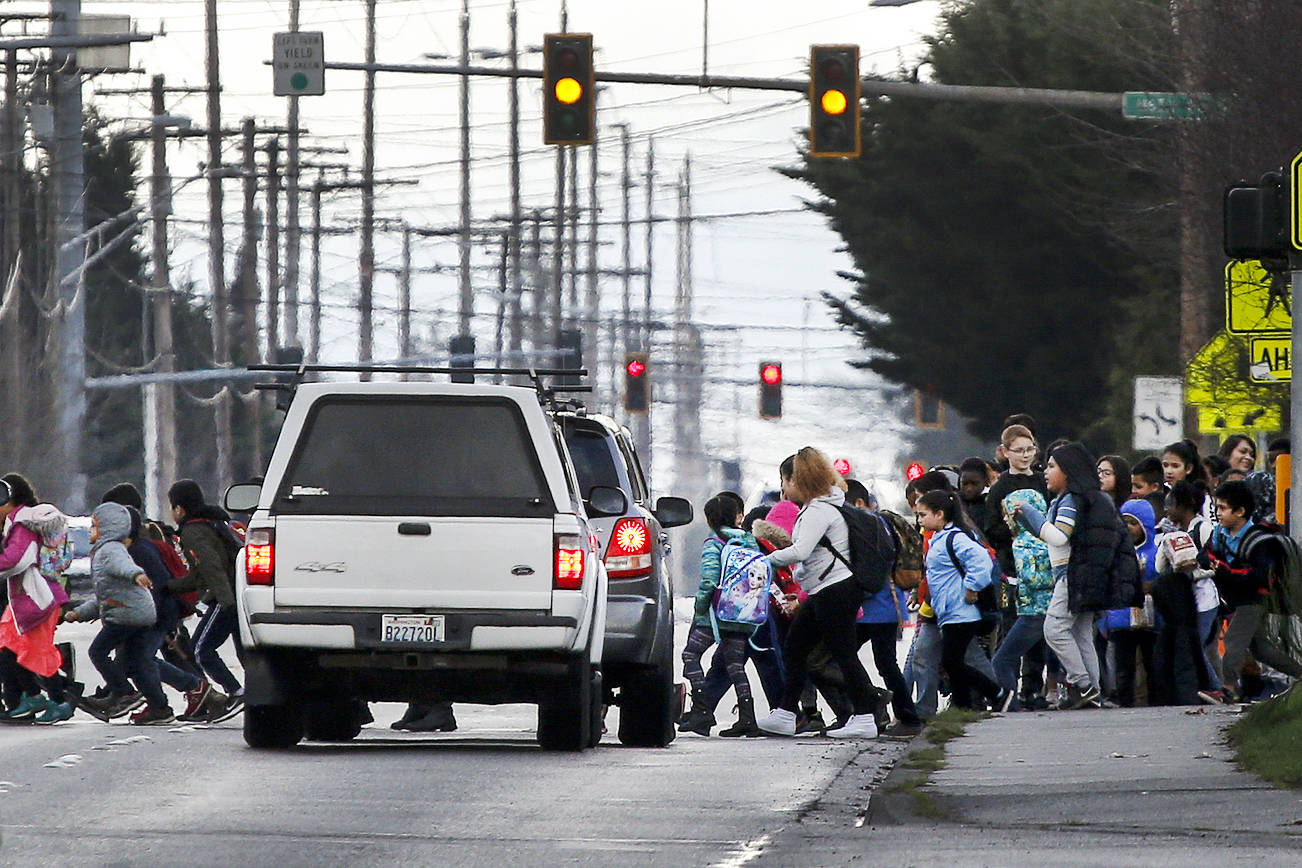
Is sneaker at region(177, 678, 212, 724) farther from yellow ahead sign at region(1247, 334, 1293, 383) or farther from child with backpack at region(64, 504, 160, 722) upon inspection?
yellow ahead sign at region(1247, 334, 1293, 383)

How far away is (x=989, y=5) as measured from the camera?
142 ft

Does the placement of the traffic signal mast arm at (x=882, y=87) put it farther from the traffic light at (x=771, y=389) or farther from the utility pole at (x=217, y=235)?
the utility pole at (x=217, y=235)

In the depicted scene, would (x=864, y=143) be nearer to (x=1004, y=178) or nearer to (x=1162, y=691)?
(x=1004, y=178)

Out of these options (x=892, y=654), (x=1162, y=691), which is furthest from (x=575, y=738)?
(x=1162, y=691)

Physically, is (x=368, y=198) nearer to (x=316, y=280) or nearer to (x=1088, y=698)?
(x=316, y=280)

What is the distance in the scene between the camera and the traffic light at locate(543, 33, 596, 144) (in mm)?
23547

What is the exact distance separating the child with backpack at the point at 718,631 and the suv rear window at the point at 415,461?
3705 millimetres

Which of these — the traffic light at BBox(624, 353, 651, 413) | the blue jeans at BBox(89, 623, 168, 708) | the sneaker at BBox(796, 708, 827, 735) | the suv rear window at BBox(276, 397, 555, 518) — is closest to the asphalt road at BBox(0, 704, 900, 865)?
the sneaker at BBox(796, 708, 827, 735)

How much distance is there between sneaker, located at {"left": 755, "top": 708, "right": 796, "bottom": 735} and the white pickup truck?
2983mm

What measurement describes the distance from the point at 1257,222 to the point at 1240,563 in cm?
283

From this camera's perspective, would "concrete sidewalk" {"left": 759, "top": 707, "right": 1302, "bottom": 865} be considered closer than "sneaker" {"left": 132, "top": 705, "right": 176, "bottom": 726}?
Yes

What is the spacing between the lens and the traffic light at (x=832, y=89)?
23641mm

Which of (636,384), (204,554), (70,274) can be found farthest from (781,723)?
(636,384)

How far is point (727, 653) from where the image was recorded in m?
17.8
